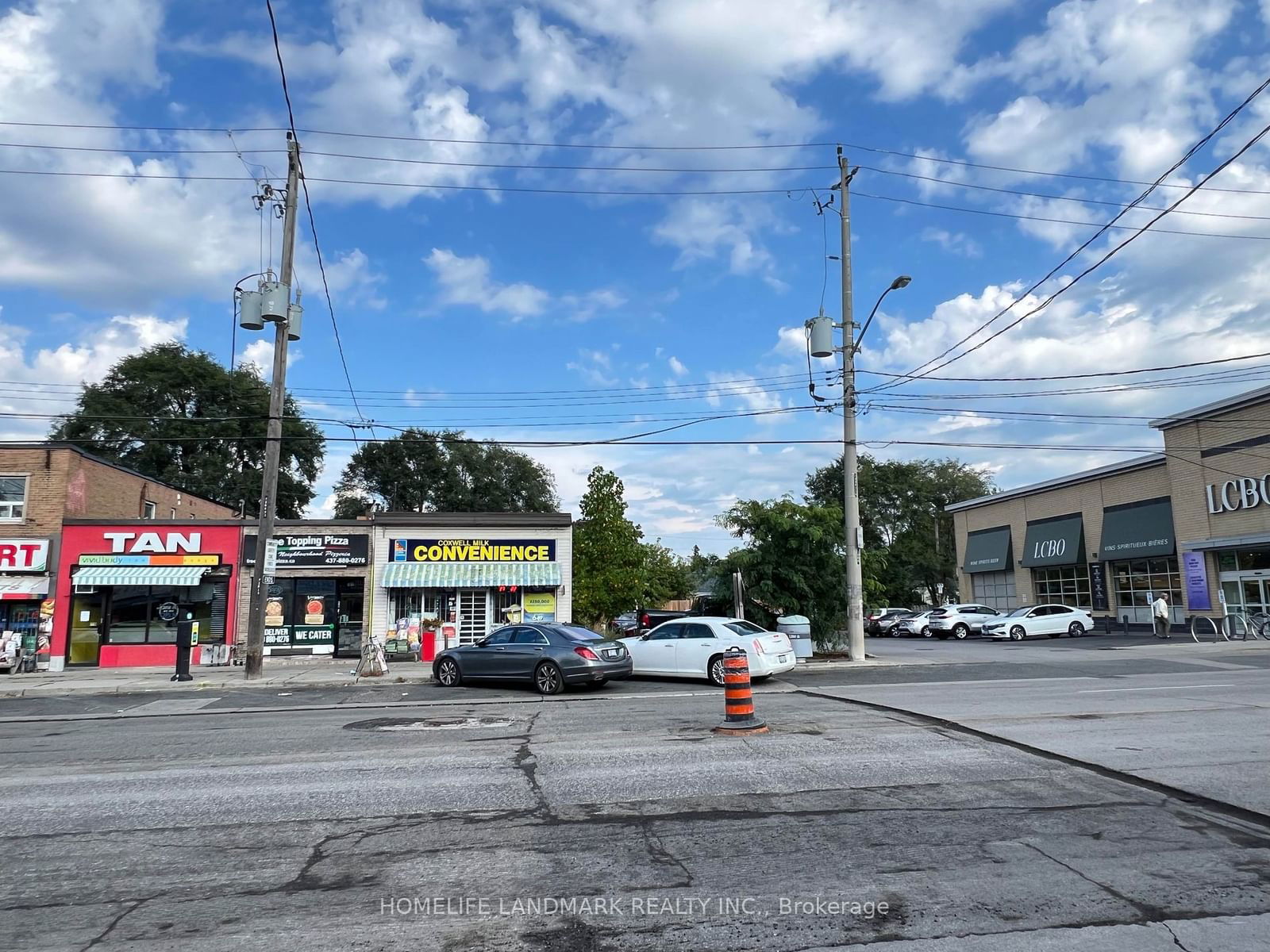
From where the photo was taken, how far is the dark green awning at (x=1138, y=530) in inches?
1410

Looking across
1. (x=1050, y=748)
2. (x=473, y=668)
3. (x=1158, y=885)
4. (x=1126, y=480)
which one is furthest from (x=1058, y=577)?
(x=1158, y=885)

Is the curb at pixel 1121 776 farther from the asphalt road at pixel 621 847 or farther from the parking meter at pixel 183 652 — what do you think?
the parking meter at pixel 183 652

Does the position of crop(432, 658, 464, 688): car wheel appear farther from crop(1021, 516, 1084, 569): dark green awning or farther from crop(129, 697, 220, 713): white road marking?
crop(1021, 516, 1084, 569): dark green awning

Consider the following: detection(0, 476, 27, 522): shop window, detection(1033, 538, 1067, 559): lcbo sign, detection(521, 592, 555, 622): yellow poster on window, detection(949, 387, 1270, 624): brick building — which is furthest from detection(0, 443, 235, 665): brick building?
detection(1033, 538, 1067, 559): lcbo sign

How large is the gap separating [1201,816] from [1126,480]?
121ft

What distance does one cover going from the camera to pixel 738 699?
10344mm

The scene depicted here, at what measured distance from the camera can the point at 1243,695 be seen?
43.5ft

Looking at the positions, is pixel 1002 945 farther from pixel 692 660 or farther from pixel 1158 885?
pixel 692 660

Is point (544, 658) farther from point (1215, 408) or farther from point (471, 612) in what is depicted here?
point (1215, 408)

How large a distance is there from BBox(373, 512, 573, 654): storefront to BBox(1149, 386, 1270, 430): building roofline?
2519cm

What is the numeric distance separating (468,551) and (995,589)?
3493 centimetres

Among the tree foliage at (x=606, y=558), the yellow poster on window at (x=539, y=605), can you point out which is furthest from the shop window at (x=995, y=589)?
the yellow poster on window at (x=539, y=605)

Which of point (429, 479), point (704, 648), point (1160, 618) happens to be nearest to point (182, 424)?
point (429, 479)

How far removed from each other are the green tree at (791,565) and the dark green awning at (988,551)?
2596 cm
